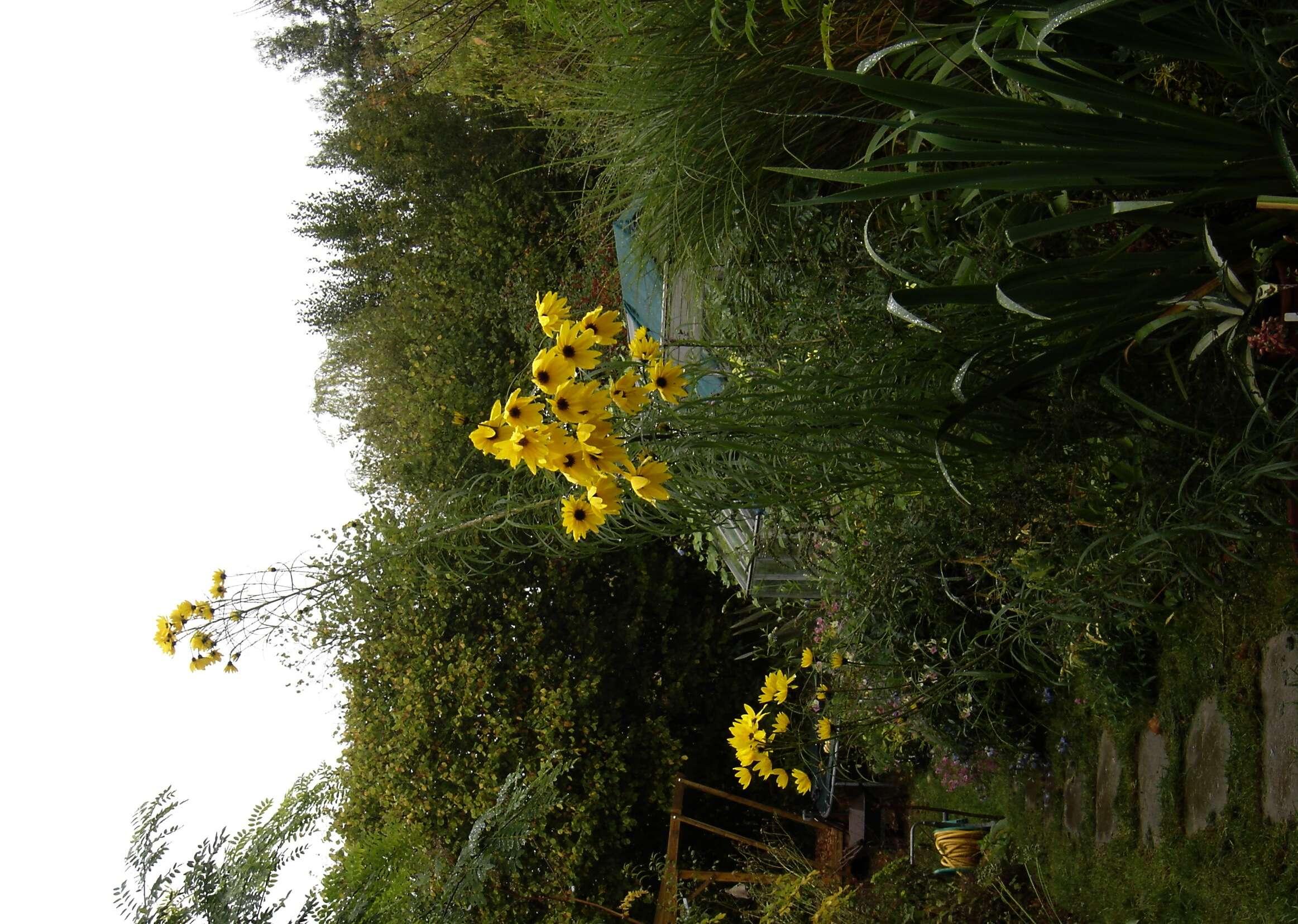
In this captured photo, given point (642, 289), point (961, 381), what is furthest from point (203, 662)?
point (642, 289)

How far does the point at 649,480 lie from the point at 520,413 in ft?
0.85

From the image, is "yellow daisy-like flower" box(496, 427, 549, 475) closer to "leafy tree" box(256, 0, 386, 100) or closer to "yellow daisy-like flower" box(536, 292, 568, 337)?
"yellow daisy-like flower" box(536, 292, 568, 337)

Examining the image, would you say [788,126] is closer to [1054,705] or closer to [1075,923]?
[1054,705]

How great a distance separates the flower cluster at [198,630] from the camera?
2.42 meters

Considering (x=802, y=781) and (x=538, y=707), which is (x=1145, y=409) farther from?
(x=538, y=707)

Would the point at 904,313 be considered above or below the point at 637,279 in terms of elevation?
below

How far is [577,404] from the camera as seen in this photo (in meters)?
1.49

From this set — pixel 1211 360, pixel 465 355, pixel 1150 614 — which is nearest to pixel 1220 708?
pixel 1150 614

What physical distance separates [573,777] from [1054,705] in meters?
3.52

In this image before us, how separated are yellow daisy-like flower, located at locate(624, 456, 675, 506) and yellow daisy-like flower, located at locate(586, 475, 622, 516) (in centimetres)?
3

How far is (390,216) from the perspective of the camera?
27.6 ft

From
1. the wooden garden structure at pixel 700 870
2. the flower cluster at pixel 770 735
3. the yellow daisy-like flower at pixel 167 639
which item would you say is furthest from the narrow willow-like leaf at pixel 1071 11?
the wooden garden structure at pixel 700 870

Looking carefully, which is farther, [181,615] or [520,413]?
[181,615]

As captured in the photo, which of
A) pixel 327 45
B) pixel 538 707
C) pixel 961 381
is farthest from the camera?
pixel 327 45
